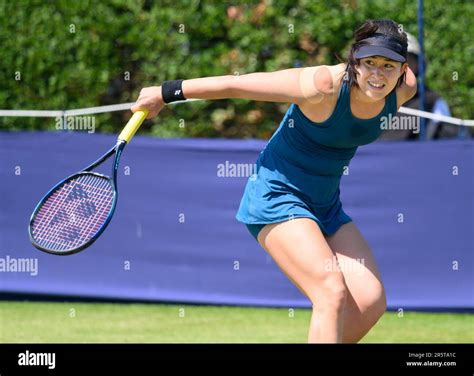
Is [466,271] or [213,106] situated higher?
[213,106]

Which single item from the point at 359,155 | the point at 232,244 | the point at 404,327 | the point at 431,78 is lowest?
the point at 404,327

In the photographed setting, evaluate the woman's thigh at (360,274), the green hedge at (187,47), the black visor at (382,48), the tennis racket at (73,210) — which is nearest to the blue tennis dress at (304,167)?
the woman's thigh at (360,274)

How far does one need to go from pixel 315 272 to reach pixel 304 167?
0.54 metres

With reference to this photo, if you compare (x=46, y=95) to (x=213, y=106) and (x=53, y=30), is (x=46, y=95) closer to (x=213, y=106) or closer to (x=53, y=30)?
(x=53, y=30)

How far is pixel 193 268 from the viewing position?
7957 mm

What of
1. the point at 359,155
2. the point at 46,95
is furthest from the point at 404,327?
the point at 46,95

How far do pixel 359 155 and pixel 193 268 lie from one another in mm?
1520

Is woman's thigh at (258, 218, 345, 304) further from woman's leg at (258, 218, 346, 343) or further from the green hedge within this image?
the green hedge

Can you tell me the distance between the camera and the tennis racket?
4844 millimetres

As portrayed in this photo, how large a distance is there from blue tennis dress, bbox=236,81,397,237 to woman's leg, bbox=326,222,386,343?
0.60ft

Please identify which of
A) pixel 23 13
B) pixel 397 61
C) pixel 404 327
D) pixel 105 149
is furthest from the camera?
pixel 23 13

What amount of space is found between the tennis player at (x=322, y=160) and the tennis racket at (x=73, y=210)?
515 mm

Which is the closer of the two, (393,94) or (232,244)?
(393,94)

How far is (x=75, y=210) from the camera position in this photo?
16.4 ft
